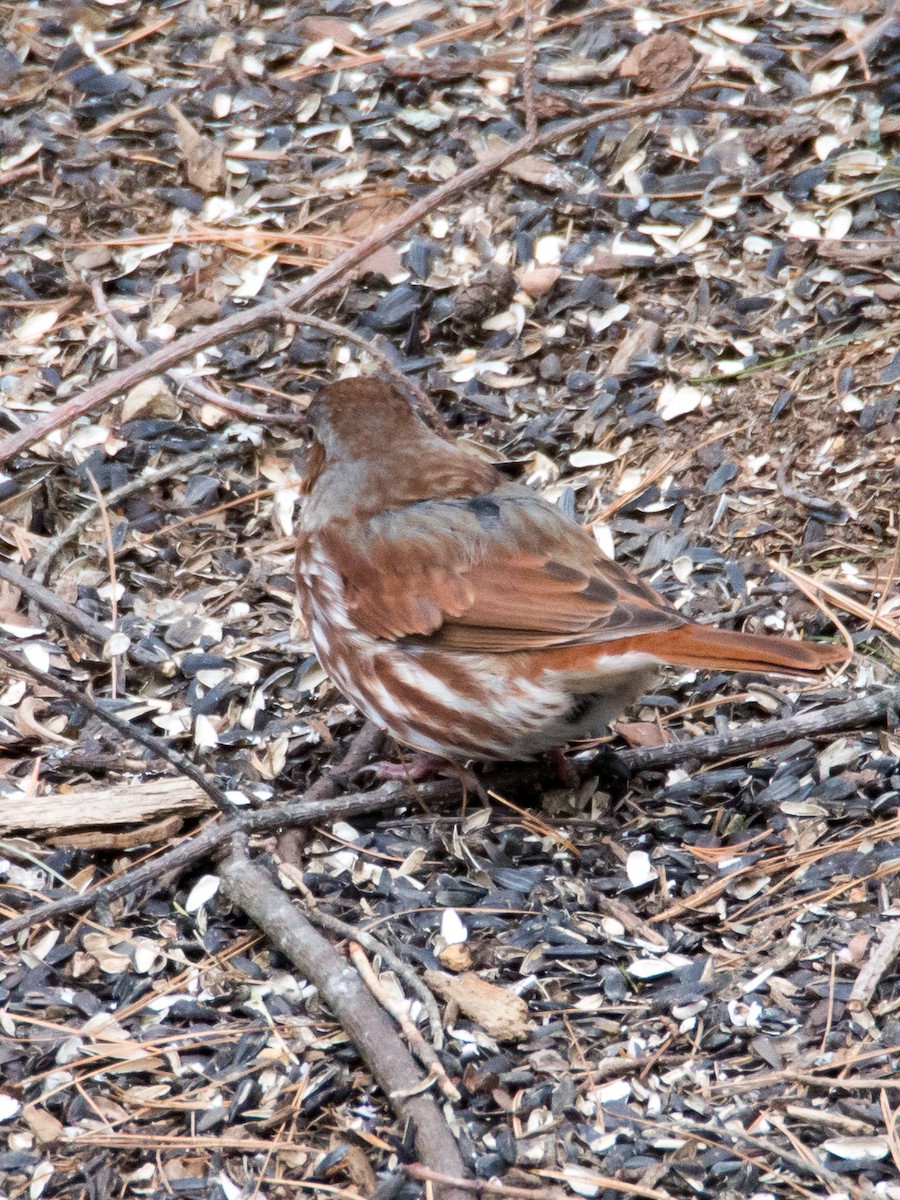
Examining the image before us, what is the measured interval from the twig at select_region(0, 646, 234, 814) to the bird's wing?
694mm

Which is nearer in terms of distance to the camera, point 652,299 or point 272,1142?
point 272,1142

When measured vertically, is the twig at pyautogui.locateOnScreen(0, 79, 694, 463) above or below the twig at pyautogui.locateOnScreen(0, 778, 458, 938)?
above

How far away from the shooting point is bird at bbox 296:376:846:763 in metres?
3.92

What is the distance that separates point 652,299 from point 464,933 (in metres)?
2.67

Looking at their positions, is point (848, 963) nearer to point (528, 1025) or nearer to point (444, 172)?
point (528, 1025)

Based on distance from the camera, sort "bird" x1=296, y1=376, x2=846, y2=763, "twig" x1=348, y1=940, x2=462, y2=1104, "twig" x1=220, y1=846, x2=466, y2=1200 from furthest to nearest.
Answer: "bird" x1=296, y1=376, x2=846, y2=763, "twig" x1=348, y1=940, x2=462, y2=1104, "twig" x1=220, y1=846, x2=466, y2=1200

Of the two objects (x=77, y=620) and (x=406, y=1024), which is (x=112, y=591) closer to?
A: (x=77, y=620)

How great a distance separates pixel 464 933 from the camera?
3713mm

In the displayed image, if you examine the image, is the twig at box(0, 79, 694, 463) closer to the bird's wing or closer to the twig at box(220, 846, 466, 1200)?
the bird's wing

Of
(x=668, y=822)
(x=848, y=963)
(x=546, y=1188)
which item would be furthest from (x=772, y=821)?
(x=546, y=1188)

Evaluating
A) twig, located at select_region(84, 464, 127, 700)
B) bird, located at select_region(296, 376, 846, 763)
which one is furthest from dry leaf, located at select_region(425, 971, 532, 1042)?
twig, located at select_region(84, 464, 127, 700)

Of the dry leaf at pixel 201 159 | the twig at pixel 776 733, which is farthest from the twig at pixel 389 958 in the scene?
the dry leaf at pixel 201 159

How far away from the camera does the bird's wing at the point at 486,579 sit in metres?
3.95

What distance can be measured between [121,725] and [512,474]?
2130mm
